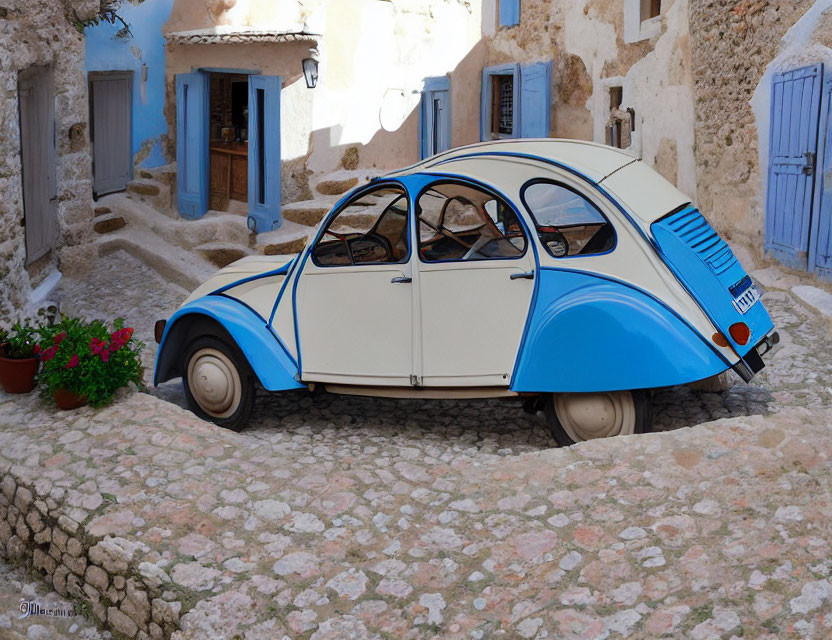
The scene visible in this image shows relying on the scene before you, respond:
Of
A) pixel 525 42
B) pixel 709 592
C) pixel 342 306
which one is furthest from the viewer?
pixel 525 42

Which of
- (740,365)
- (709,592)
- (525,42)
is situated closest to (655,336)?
(740,365)

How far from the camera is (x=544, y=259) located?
18.5ft

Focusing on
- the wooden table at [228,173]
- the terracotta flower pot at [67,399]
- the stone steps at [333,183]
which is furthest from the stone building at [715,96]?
the terracotta flower pot at [67,399]

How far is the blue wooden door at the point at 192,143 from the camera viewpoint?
12.5 metres

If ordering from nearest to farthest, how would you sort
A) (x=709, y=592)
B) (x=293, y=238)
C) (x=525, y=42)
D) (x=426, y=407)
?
1. (x=709, y=592)
2. (x=426, y=407)
3. (x=293, y=238)
4. (x=525, y=42)

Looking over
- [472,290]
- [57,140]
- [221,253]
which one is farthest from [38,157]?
[472,290]

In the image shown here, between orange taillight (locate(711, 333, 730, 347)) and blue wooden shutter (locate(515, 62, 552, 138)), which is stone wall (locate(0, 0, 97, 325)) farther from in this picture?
blue wooden shutter (locate(515, 62, 552, 138))

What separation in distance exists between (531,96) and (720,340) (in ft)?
28.6

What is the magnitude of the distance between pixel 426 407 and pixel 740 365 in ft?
7.36

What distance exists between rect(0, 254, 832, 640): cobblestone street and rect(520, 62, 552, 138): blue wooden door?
7.32m

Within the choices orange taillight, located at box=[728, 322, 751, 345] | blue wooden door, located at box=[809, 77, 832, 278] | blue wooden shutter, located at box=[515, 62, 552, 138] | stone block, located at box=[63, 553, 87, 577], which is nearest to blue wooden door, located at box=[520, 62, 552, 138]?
blue wooden shutter, located at box=[515, 62, 552, 138]

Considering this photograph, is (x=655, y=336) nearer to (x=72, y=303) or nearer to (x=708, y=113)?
(x=708, y=113)

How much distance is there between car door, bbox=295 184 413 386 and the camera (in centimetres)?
601

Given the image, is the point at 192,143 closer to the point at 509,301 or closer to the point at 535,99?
the point at 535,99
